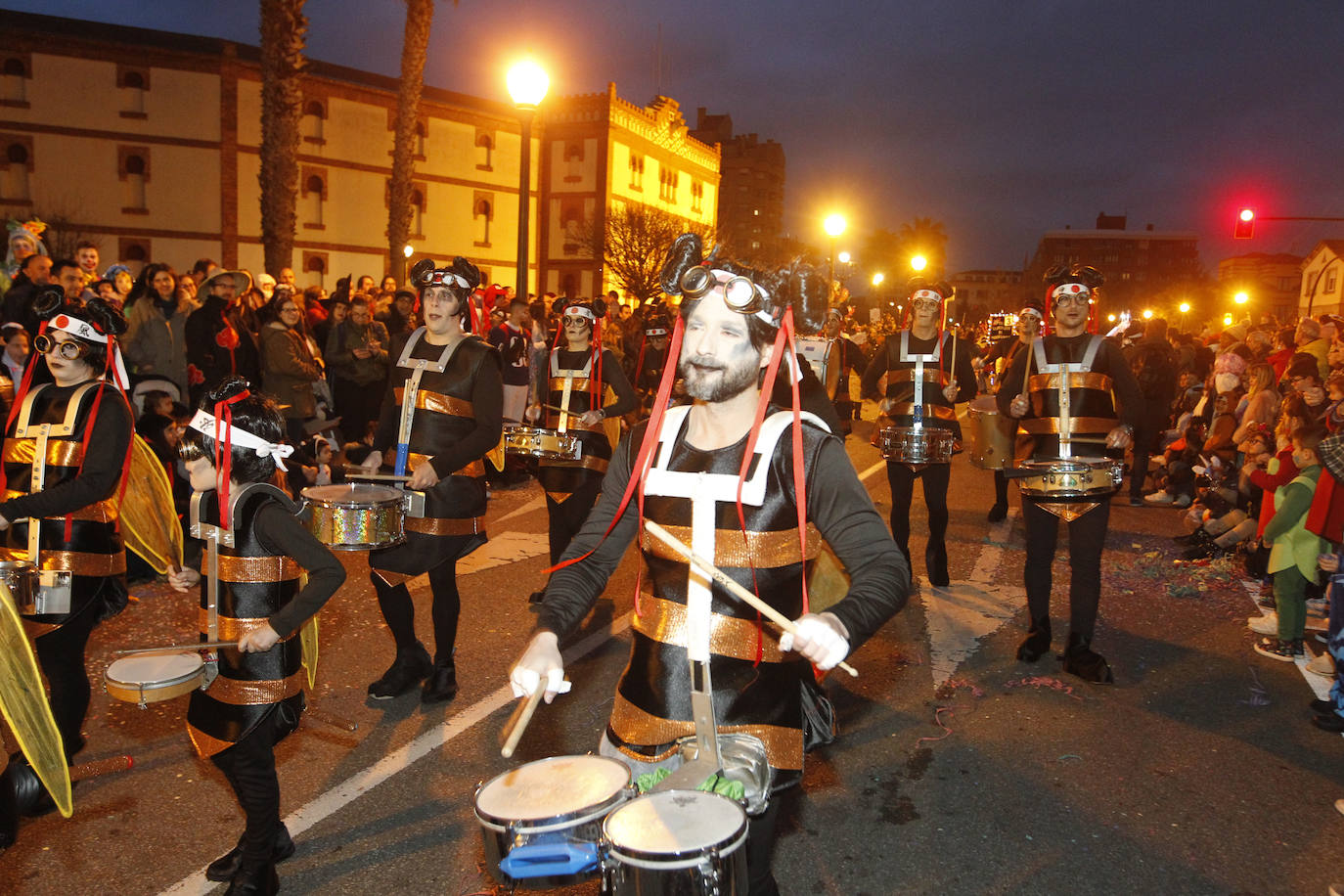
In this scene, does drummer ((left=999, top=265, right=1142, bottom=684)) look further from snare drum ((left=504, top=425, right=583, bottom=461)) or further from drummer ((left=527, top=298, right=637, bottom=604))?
snare drum ((left=504, top=425, right=583, bottom=461))

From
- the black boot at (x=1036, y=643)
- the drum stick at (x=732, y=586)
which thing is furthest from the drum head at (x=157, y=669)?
the black boot at (x=1036, y=643)

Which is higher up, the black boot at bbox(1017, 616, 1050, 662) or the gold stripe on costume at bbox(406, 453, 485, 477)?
the gold stripe on costume at bbox(406, 453, 485, 477)

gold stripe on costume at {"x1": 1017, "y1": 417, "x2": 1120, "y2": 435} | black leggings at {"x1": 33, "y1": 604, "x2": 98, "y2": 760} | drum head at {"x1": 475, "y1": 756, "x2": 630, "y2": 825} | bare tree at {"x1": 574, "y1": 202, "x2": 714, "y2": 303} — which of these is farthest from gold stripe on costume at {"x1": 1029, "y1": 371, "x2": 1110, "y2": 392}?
bare tree at {"x1": 574, "y1": 202, "x2": 714, "y2": 303}

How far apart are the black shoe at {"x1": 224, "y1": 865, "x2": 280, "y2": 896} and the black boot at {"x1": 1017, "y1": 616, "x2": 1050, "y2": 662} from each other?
461cm

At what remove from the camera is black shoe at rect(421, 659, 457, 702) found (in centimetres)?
542

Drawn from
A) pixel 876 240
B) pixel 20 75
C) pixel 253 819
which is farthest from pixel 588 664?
pixel 876 240

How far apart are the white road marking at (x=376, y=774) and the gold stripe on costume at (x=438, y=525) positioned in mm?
960

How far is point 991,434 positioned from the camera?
7715 millimetres

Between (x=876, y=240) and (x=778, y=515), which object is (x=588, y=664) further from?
(x=876, y=240)

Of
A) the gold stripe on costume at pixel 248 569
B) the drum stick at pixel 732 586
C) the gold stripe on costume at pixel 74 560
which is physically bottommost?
the gold stripe on costume at pixel 74 560

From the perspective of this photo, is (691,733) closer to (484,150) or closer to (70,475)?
(70,475)

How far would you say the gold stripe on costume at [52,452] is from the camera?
429 centimetres

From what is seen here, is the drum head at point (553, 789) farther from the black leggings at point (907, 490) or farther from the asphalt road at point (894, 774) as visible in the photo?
the black leggings at point (907, 490)

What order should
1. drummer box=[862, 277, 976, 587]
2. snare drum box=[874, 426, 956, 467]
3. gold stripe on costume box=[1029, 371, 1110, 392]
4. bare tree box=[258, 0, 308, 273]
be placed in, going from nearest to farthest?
1. gold stripe on costume box=[1029, 371, 1110, 392]
2. snare drum box=[874, 426, 956, 467]
3. drummer box=[862, 277, 976, 587]
4. bare tree box=[258, 0, 308, 273]
